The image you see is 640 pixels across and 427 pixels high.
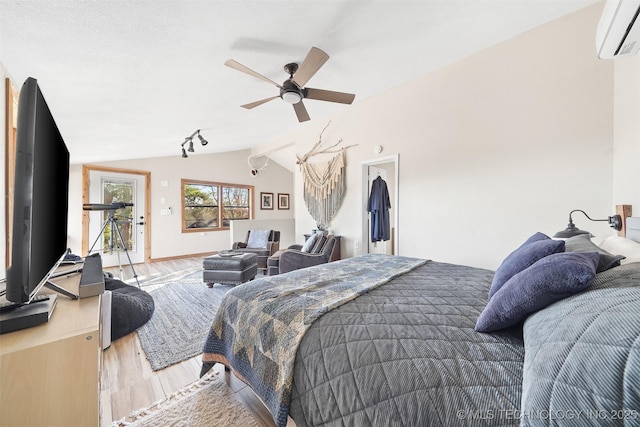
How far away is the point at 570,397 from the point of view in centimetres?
47

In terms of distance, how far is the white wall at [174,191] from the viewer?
4.57m

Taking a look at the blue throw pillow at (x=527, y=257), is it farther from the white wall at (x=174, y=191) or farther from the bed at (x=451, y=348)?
the white wall at (x=174, y=191)

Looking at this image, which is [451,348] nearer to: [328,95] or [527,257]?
[527,257]

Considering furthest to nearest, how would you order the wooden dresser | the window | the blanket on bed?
the window → the blanket on bed → the wooden dresser

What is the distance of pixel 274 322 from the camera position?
1.15 metres

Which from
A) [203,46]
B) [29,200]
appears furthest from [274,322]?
[203,46]

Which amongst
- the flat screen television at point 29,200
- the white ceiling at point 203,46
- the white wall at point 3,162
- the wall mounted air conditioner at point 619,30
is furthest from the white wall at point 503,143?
the white wall at point 3,162

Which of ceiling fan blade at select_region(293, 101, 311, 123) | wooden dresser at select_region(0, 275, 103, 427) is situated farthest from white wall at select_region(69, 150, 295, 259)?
wooden dresser at select_region(0, 275, 103, 427)

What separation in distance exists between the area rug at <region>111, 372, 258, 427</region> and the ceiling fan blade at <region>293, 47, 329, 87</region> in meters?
2.46

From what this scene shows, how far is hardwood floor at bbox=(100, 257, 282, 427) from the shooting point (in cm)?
138

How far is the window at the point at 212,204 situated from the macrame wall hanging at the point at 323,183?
9.00ft

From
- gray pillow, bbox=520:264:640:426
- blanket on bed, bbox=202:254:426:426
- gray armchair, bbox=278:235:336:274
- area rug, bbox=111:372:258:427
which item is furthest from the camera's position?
gray armchair, bbox=278:235:336:274

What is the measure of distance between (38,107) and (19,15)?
40.1 inches

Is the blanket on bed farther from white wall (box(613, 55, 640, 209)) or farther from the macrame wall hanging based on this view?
the macrame wall hanging
